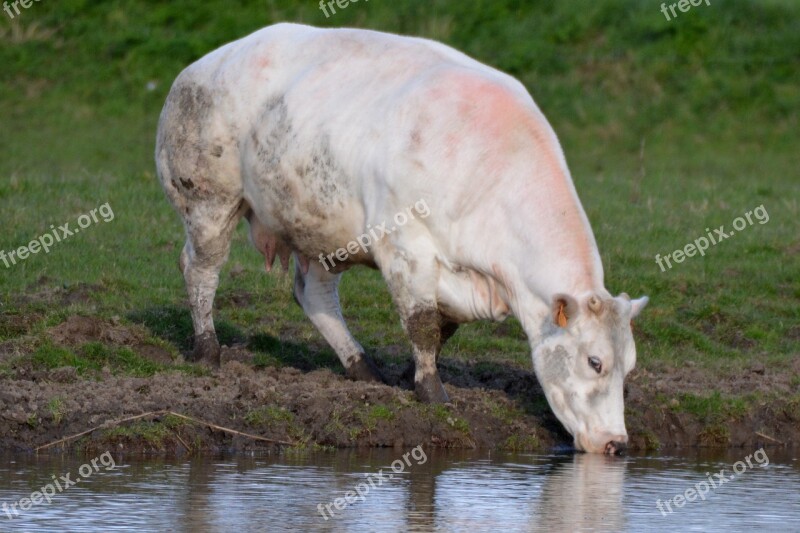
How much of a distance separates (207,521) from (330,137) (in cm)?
342

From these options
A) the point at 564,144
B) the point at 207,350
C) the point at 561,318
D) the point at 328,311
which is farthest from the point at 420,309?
the point at 564,144

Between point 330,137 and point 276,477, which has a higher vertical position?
point 330,137

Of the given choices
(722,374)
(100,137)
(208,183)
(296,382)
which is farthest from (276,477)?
(100,137)

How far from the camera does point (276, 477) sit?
752 cm

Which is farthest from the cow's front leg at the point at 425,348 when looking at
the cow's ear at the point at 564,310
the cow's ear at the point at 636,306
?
the cow's ear at the point at 636,306

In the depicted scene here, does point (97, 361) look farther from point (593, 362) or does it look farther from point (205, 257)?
point (593, 362)

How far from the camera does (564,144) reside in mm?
20938

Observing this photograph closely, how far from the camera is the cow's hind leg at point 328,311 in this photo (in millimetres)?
9922

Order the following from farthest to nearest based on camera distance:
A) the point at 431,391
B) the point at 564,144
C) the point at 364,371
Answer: the point at 564,144
the point at 364,371
the point at 431,391

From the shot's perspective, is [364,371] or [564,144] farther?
[564,144]

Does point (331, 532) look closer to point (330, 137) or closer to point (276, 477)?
point (276, 477)

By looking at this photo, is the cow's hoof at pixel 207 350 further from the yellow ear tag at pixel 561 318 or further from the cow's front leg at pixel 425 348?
the yellow ear tag at pixel 561 318

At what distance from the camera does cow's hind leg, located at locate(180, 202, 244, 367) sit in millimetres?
10328

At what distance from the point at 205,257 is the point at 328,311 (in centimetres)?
92
